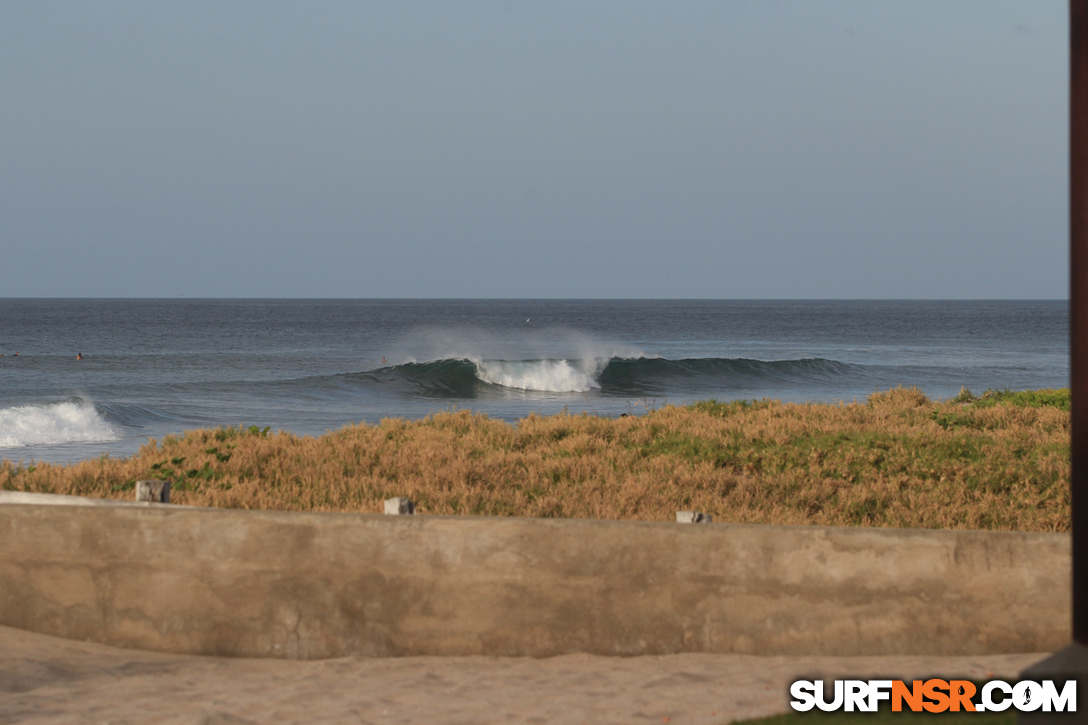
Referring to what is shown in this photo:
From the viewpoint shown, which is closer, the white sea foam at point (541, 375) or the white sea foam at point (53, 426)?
the white sea foam at point (53, 426)

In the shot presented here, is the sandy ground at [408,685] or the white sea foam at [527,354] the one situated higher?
the white sea foam at [527,354]

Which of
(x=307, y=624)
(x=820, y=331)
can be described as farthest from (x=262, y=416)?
(x=820, y=331)

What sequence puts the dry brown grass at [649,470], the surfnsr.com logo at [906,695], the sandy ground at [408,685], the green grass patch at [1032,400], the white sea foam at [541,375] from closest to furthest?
1. the surfnsr.com logo at [906,695]
2. the sandy ground at [408,685]
3. the dry brown grass at [649,470]
4. the green grass patch at [1032,400]
5. the white sea foam at [541,375]

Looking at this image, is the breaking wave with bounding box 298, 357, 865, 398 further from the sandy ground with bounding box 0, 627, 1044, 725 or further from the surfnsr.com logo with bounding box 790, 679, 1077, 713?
the surfnsr.com logo with bounding box 790, 679, 1077, 713

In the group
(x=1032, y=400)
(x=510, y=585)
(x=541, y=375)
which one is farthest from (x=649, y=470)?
(x=541, y=375)

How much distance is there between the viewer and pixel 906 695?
502 cm

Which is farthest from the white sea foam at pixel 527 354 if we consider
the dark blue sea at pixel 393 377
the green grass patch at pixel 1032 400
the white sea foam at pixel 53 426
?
the green grass patch at pixel 1032 400

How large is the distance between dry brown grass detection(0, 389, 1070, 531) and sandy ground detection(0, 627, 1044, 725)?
3.95 m

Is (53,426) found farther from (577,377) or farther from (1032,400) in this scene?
(1032,400)

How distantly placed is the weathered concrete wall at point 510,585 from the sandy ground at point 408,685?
14cm

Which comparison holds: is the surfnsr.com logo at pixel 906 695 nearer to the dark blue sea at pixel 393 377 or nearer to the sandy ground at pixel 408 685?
the sandy ground at pixel 408 685

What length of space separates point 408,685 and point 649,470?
22.6ft

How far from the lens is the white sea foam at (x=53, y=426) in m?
25.1

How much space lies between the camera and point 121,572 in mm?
6520
